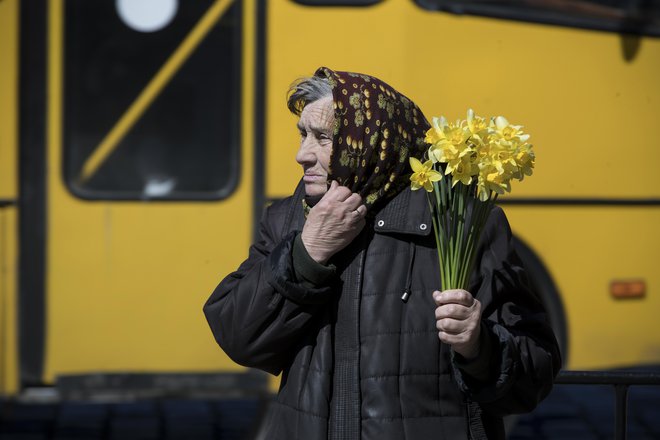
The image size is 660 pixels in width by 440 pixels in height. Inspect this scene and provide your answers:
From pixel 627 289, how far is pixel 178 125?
2059mm

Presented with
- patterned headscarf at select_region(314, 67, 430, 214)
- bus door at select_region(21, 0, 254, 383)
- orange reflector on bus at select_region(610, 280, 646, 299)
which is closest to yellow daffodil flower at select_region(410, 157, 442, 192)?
patterned headscarf at select_region(314, 67, 430, 214)

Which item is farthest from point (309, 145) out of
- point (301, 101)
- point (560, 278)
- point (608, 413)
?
point (608, 413)

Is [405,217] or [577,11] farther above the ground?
[577,11]

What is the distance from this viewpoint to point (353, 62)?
497 centimetres

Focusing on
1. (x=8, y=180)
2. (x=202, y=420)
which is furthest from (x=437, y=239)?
(x=202, y=420)

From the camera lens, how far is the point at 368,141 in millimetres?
2484

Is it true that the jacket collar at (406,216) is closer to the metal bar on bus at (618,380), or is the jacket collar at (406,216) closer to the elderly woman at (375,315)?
the elderly woman at (375,315)

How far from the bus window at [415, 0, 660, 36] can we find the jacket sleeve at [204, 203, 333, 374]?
2.81 metres

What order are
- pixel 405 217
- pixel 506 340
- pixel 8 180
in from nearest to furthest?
1. pixel 506 340
2. pixel 405 217
3. pixel 8 180

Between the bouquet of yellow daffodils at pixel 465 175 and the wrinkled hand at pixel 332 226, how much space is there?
0.16 metres

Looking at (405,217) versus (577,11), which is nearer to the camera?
(405,217)

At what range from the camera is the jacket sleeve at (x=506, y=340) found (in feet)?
7.81

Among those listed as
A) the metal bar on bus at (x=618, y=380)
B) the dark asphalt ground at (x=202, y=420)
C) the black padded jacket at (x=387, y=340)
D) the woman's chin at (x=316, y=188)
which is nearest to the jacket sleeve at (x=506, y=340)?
the black padded jacket at (x=387, y=340)

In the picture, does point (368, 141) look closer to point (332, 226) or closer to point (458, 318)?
point (332, 226)
